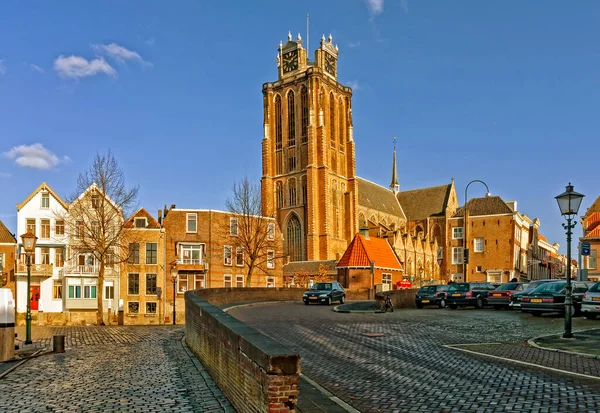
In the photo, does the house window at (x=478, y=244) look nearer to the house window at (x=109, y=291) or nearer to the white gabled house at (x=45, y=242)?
the house window at (x=109, y=291)

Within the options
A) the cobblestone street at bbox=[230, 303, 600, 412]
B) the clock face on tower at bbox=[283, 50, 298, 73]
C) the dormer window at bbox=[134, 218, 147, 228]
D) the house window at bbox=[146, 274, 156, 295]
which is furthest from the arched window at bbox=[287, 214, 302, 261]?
the cobblestone street at bbox=[230, 303, 600, 412]

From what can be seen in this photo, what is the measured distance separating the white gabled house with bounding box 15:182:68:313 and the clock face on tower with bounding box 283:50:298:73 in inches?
2314

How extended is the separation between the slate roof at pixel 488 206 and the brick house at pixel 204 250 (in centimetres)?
4414

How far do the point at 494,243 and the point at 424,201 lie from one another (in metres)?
27.4

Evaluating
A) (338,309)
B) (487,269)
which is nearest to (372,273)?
Result: (338,309)

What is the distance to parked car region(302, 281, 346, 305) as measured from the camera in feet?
125

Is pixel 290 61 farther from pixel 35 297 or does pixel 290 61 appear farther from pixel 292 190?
pixel 35 297

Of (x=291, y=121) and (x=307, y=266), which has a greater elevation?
(x=291, y=121)

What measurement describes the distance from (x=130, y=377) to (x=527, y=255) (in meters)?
94.5

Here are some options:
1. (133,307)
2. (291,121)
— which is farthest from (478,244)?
(133,307)

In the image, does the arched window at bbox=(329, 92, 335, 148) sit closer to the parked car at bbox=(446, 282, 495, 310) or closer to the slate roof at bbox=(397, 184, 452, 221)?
the slate roof at bbox=(397, 184, 452, 221)

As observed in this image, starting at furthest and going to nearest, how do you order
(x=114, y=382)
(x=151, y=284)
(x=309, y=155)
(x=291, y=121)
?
(x=291, y=121) < (x=309, y=155) < (x=151, y=284) < (x=114, y=382)

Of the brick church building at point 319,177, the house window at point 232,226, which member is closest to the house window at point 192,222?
the house window at point 232,226

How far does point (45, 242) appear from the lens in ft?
178
